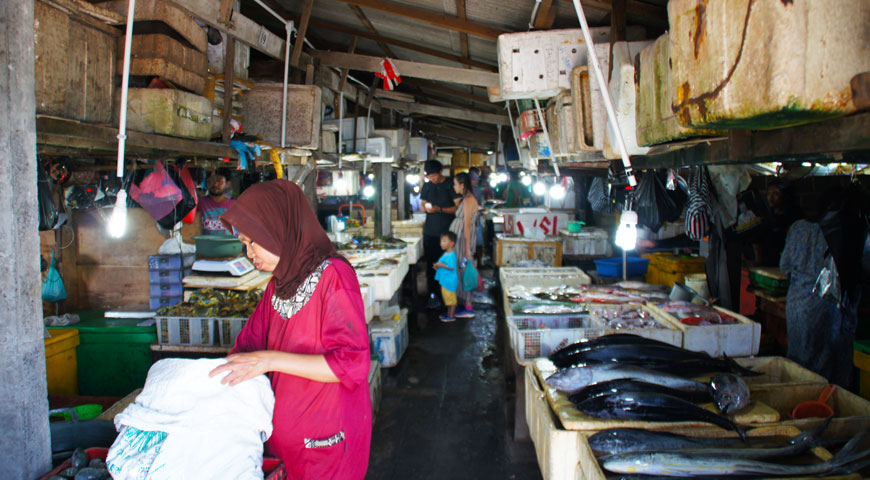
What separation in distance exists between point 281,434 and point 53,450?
1.16m

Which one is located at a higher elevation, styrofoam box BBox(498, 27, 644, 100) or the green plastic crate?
styrofoam box BBox(498, 27, 644, 100)

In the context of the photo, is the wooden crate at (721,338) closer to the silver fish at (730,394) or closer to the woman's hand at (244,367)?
the silver fish at (730,394)

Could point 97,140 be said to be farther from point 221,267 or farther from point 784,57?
point 784,57

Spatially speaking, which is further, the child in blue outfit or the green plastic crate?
the child in blue outfit

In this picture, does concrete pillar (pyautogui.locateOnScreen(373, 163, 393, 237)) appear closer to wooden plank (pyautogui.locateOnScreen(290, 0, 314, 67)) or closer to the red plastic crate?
wooden plank (pyautogui.locateOnScreen(290, 0, 314, 67))

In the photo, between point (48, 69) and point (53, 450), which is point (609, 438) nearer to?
point (53, 450)

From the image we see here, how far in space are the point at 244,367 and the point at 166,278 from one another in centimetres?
398

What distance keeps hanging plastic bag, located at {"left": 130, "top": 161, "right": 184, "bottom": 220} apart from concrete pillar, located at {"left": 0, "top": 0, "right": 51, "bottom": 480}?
208 cm

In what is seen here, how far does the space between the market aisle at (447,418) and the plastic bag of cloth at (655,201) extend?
104 inches

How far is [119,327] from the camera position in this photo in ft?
16.3

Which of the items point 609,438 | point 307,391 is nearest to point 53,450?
point 307,391

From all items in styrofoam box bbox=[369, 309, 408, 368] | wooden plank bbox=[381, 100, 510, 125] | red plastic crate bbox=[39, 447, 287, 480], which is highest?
wooden plank bbox=[381, 100, 510, 125]

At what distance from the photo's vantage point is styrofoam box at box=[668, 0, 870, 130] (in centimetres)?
113

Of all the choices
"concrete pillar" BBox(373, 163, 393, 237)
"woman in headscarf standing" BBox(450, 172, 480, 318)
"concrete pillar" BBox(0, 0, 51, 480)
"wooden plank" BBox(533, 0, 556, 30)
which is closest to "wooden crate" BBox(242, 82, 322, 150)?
"wooden plank" BBox(533, 0, 556, 30)
